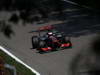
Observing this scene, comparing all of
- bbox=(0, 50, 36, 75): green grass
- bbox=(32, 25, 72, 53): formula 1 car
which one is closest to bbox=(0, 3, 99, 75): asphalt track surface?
bbox=(32, 25, 72, 53): formula 1 car

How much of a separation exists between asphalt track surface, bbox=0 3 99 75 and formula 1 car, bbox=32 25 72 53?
20 centimetres

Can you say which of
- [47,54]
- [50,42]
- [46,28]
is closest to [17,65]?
[47,54]

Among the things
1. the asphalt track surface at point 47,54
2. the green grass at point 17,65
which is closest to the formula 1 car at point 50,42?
the asphalt track surface at point 47,54

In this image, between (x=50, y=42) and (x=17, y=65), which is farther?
(x=50, y=42)

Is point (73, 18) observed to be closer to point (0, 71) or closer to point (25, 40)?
point (25, 40)

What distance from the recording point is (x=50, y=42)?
12.7 m

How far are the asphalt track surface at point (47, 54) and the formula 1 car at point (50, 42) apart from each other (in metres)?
0.20

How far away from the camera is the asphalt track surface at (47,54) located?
1144 centimetres

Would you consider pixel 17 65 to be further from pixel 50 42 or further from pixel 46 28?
pixel 46 28

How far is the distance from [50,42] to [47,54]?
543mm

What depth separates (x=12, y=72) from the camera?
896 centimetres

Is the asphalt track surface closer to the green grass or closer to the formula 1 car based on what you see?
the formula 1 car

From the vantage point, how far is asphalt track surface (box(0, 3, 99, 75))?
450 inches

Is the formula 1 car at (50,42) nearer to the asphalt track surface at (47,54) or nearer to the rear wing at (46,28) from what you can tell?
the asphalt track surface at (47,54)
